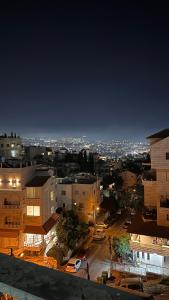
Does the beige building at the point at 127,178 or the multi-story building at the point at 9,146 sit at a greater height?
the multi-story building at the point at 9,146

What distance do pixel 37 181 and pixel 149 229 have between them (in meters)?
11.0

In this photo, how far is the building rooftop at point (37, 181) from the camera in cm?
2644

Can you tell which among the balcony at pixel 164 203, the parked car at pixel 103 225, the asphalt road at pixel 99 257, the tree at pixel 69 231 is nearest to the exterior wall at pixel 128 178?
the parked car at pixel 103 225

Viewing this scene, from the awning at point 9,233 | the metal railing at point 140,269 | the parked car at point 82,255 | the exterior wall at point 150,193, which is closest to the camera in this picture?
the metal railing at point 140,269

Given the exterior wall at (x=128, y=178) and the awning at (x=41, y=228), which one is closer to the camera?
the awning at (x=41, y=228)

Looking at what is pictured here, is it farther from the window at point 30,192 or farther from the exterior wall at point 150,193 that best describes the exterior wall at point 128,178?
the window at point 30,192

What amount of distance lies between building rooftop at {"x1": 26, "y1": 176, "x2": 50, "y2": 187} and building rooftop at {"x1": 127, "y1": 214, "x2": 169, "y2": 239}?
9040 mm

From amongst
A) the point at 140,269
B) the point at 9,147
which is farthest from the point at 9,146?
the point at 140,269

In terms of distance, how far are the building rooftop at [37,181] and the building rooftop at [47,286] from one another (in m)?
23.6

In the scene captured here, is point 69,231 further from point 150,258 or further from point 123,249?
point 150,258

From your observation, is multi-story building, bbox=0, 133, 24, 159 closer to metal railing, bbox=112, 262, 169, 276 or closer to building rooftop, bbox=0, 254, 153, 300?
metal railing, bbox=112, 262, 169, 276

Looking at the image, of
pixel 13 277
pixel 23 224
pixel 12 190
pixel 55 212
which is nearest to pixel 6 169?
pixel 12 190

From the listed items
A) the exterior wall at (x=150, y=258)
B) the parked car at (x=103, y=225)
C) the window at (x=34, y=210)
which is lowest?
the parked car at (x=103, y=225)

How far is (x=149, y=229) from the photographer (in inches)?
825
